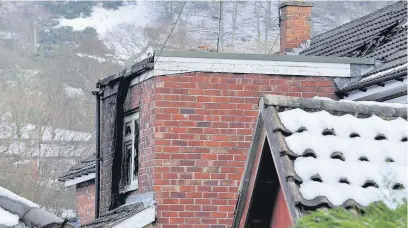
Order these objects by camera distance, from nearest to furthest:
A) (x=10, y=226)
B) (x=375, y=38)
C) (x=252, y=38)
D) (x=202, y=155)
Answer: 1. (x=10, y=226)
2. (x=202, y=155)
3. (x=375, y=38)
4. (x=252, y=38)

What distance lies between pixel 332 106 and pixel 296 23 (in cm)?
1303

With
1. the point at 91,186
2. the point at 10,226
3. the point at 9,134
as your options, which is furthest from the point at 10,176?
the point at 10,226

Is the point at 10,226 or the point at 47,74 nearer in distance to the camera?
the point at 10,226

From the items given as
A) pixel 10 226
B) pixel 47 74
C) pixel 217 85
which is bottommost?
pixel 10 226

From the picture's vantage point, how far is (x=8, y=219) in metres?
10.2

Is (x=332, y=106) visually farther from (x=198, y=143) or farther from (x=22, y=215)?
(x=198, y=143)

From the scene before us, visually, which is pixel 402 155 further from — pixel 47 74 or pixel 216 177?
pixel 47 74

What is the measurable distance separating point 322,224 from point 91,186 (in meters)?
18.3

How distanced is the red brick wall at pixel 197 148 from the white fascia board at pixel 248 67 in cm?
9

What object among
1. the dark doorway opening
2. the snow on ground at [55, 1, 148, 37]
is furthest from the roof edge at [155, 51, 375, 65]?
the snow on ground at [55, 1, 148, 37]

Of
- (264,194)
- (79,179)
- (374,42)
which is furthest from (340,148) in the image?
(79,179)

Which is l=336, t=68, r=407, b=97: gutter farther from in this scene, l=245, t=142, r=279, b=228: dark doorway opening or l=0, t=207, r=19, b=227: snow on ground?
l=245, t=142, r=279, b=228: dark doorway opening

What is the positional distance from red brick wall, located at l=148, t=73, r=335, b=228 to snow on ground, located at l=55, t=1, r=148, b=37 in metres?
101

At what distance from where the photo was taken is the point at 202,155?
14453 millimetres
